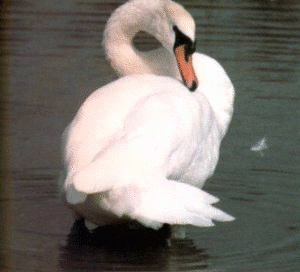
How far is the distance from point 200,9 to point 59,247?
686 cm

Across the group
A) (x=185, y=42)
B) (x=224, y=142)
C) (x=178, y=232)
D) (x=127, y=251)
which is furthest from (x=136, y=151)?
(x=224, y=142)

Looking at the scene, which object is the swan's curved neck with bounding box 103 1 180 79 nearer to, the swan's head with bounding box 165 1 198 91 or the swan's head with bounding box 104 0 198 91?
the swan's head with bounding box 104 0 198 91

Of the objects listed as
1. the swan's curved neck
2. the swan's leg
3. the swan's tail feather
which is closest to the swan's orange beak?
the swan's curved neck

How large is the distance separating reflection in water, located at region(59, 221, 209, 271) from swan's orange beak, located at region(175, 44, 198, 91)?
76 centimetres

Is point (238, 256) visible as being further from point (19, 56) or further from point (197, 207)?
point (19, 56)

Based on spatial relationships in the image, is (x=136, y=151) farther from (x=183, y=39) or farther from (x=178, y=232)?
(x=183, y=39)

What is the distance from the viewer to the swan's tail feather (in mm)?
3801

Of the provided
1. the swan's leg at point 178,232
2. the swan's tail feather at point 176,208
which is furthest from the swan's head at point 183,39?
the swan's tail feather at point 176,208

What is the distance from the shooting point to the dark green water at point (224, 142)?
4.34 m

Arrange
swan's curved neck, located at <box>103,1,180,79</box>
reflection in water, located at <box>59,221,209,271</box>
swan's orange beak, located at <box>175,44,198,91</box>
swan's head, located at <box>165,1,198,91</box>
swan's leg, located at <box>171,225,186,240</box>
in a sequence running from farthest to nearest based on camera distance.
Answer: swan's curved neck, located at <box>103,1,180,79</box> < swan's head, located at <box>165,1,198,91</box> < swan's orange beak, located at <box>175,44,198,91</box> < swan's leg, located at <box>171,225,186,240</box> < reflection in water, located at <box>59,221,209,271</box>

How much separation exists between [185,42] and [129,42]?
1.46ft

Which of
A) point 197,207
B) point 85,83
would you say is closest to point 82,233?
point 197,207

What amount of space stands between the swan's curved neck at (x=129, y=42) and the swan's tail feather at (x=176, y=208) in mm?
1592

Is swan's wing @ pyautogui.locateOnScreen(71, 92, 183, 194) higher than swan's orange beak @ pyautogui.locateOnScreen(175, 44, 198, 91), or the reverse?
swan's wing @ pyautogui.locateOnScreen(71, 92, 183, 194)
